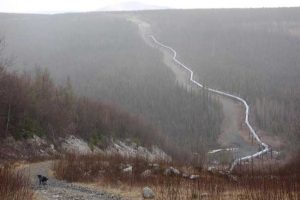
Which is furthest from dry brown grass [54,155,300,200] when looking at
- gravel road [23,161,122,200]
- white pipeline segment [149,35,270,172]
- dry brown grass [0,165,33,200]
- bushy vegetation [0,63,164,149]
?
bushy vegetation [0,63,164,149]

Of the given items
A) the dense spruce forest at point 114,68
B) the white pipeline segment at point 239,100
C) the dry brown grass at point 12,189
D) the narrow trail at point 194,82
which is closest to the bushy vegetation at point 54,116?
the dense spruce forest at point 114,68

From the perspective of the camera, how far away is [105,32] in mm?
132250

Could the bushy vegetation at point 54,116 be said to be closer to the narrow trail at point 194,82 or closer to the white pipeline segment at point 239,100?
the white pipeline segment at point 239,100

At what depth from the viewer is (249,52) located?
112 metres

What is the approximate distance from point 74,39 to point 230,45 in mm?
36386

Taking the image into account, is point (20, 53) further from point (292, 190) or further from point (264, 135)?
point (292, 190)

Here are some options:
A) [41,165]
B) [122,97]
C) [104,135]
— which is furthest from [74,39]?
[41,165]

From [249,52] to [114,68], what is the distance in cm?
3008

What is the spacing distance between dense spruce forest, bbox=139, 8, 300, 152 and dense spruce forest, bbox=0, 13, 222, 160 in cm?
665

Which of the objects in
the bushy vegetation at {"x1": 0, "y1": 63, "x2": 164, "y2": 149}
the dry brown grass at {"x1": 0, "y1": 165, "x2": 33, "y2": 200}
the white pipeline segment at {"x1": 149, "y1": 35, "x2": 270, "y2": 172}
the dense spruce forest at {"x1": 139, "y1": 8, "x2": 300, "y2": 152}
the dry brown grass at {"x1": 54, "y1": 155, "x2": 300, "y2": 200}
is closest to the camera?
the dry brown grass at {"x1": 0, "y1": 165, "x2": 33, "y2": 200}

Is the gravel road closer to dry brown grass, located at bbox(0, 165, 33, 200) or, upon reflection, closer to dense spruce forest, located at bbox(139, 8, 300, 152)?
dry brown grass, located at bbox(0, 165, 33, 200)

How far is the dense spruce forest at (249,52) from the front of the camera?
75.9 meters

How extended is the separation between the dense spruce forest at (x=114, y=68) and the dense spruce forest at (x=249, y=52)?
665 centimetres

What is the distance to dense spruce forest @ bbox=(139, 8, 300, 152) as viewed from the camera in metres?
75.9
